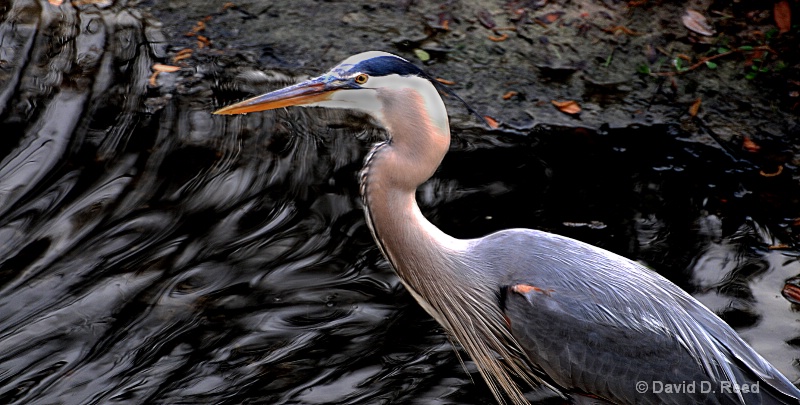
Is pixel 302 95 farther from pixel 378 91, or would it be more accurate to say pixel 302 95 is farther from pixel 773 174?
pixel 773 174

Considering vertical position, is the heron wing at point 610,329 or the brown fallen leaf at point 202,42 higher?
the brown fallen leaf at point 202,42

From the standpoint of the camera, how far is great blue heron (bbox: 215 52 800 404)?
3.37 metres

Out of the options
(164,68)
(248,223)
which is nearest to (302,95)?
(248,223)

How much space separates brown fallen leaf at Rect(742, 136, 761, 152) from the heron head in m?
2.71

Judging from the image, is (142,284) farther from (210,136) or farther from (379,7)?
(379,7)

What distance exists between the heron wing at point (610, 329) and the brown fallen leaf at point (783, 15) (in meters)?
2.91

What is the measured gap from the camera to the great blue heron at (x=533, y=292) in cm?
337

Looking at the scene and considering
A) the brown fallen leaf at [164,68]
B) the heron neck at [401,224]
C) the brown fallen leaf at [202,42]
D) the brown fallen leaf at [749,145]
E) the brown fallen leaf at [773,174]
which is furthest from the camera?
the brown fallen leaf at [202,42]

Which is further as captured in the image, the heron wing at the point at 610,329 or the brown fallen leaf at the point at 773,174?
the brown fallen leaf at the point at 773,174

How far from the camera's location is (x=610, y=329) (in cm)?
A: 347

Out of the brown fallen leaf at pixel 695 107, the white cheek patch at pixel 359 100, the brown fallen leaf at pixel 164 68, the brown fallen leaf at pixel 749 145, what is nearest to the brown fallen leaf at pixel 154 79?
the brown fallen leaf at pixel 164 68

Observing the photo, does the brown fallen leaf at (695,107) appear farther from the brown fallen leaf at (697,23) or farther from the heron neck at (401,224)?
the heron neck at (401,224)

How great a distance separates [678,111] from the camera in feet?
17.9

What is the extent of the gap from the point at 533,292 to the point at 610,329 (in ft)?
1.12
